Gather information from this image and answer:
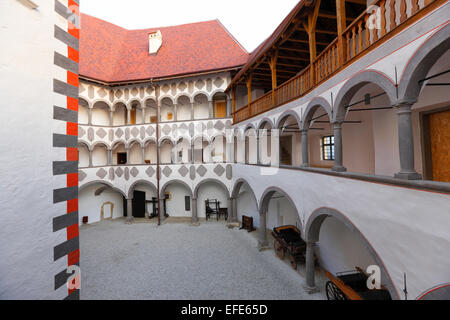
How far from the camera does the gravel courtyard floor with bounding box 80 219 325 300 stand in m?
8.15

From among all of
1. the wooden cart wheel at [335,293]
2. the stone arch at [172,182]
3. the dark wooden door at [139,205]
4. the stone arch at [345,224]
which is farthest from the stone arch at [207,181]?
the wooden cart wheel at [335,293]

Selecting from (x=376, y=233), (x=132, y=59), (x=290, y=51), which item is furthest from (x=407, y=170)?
(x=132, y=59)

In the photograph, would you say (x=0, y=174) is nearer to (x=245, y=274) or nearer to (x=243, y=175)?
(x=245, y=274)

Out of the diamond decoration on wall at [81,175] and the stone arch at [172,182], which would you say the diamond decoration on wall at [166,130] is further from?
the diamond decoration on wall at [81,175]

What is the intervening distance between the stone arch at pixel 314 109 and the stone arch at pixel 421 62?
92.4 inches

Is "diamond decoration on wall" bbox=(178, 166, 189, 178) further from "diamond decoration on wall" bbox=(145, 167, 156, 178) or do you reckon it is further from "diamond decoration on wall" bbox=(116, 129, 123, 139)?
"diamond decoration on wall" bbox=(116, 129, 123, 139)

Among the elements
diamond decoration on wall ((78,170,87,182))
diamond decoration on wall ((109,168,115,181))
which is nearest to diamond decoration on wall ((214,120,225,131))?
diamond decoration on wall ((109,168,115,181))

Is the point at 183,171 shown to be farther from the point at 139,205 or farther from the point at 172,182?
the point at 139,205

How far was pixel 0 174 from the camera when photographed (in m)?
1.99

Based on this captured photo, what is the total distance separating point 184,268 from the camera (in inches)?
388

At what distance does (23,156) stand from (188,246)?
11469 mm

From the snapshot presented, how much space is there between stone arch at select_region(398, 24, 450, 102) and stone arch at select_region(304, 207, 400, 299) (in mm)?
3254

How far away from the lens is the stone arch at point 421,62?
3307 mm

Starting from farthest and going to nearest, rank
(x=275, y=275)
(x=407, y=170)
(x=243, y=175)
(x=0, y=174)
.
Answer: (x=243, y=175), (x=275, y=275), (x=407, y=170), (x=0, y=174)
